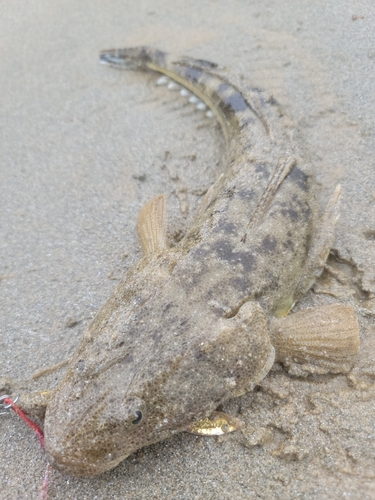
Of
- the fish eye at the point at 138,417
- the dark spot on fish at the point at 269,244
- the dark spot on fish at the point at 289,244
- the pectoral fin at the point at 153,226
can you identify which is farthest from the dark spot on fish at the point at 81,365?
the dark spot on fish at the point at 289,244

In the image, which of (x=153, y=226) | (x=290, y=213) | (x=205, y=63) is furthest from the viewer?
(x=205, y=63)

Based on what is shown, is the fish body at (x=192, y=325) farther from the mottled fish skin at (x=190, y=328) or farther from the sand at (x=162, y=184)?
the sand at (x=162, y=184)

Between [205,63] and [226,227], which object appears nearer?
[226,227]

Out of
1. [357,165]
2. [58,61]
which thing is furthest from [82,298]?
[58,61]

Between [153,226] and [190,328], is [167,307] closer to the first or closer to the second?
[190,328]

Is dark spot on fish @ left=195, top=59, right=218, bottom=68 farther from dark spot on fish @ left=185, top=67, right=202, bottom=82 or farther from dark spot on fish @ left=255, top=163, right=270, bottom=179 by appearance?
dark spot on fish @ left=255, top=163, right=270, bottom=179

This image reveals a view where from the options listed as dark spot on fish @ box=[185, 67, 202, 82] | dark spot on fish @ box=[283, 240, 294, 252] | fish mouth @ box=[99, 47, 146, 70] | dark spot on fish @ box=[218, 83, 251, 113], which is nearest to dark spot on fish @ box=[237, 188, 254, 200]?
dark spot on fish @ box=[283, 240, 294, 252]

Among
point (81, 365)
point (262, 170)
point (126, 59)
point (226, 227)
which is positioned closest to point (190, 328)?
point (81, 365)
